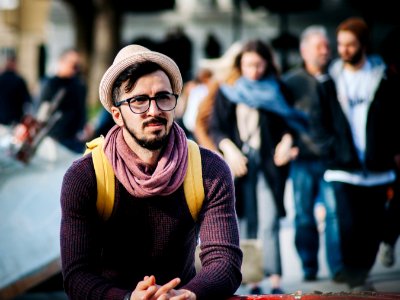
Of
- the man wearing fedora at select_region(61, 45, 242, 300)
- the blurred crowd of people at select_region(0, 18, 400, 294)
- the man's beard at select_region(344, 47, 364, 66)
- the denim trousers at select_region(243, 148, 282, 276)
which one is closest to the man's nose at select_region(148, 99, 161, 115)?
the man wearing fedora at select_region(61, 45, 242, 300)

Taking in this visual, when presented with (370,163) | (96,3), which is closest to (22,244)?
(370,163)

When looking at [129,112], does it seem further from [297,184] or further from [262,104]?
[297,184]

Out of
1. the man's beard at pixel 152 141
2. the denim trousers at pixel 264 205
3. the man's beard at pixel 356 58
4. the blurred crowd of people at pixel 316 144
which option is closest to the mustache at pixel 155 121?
the man's beard at pixel 152 141

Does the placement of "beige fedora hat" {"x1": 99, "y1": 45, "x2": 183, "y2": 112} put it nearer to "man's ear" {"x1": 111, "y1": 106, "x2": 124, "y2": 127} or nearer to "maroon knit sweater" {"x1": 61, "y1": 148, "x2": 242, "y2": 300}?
"man's ear" {"x1": 111, "y1": 106, "x2": 124, "y2": 127}

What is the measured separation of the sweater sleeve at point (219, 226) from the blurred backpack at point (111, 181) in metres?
0.03

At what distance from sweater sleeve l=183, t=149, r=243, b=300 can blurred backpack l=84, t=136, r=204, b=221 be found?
0.09ft

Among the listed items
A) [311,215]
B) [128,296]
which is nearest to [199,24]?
[311,215]

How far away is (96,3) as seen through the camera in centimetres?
3114

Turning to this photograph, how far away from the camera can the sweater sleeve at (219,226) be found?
11.7 ft

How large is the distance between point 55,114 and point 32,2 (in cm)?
894

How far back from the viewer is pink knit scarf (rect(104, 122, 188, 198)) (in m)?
3.47

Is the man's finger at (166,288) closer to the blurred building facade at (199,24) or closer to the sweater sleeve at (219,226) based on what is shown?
the sweater sleeve at (219,226)

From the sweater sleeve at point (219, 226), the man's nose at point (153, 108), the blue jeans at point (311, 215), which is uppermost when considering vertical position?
the man's nose at point (153, 108)

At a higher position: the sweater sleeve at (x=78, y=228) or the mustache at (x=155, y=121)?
the mustache at (x=155, y=121)
